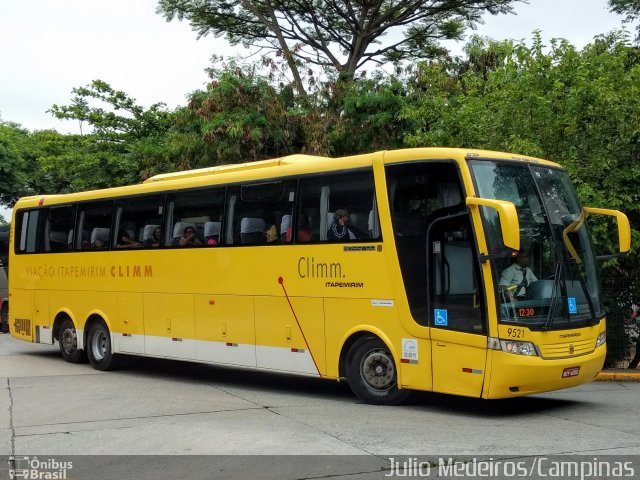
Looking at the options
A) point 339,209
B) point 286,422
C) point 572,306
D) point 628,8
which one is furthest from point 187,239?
point 628,8

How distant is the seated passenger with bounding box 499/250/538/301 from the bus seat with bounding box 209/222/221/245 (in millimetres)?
5082

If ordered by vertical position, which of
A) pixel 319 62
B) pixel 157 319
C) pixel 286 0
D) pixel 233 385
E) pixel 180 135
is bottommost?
pixel 233 385

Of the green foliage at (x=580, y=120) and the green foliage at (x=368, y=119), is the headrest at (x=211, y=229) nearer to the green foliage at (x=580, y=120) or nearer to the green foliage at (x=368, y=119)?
the green foliage at (x=580, y=120)

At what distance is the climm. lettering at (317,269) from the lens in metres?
11.4

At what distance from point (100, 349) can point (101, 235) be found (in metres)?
2.19

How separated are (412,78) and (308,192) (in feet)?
39.5

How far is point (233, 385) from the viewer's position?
13.6m

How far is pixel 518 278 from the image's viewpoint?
9797 mm

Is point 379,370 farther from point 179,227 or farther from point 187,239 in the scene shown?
point 179,227

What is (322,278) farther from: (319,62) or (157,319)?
(319,62)

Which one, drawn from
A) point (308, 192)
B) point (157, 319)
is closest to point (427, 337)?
point (308, 192)

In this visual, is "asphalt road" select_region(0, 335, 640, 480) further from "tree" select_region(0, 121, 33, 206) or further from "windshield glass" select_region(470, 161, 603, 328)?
"tree" select_region(0, 121, 33, 206)

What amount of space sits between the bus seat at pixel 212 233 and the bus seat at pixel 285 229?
1.49m

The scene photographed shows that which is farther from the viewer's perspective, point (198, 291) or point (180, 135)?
point (180, 135)
